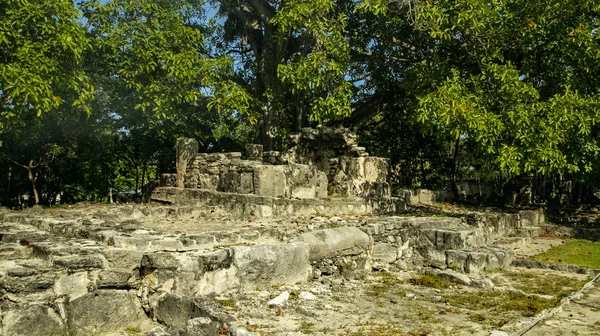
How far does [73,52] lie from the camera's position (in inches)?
393

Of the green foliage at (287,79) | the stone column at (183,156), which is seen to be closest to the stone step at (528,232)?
the green foliage at (287,79)

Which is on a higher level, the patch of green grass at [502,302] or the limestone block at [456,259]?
the limestone block at [456,259]

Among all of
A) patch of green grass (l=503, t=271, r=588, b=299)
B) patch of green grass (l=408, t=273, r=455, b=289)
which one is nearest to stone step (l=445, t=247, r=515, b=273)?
patch of green grass (l=503, t=271, r=588, b=299)

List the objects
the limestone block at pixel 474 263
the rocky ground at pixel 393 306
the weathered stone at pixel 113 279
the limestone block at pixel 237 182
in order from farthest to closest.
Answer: the limestone block at pixel 237 182, the limestone block at pixel 474 263, the rocky ground at pixel 393 306, the weathered stone at pixel 113 279

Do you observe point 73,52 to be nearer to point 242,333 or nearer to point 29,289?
point 29,289

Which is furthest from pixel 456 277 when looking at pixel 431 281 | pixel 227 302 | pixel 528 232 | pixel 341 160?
pixel 341 160

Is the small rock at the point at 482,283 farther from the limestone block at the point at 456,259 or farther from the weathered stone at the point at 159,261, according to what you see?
the weathered stone at the point at 159,261

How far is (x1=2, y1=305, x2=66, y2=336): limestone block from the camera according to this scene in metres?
4.03

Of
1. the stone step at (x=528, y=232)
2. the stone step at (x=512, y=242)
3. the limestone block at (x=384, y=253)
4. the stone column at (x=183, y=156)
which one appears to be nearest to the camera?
the limestone block at (x=384, y=253)

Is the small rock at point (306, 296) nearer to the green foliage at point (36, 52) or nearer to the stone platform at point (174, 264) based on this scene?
the stone platform at point (174, 264)

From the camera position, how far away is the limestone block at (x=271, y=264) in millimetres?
5660

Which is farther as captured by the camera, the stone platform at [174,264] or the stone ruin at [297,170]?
the stone ruin at [297,170]

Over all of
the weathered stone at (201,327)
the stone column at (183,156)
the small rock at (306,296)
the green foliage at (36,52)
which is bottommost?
the small rock at (306,296)

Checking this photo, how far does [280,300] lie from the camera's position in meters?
5.46
